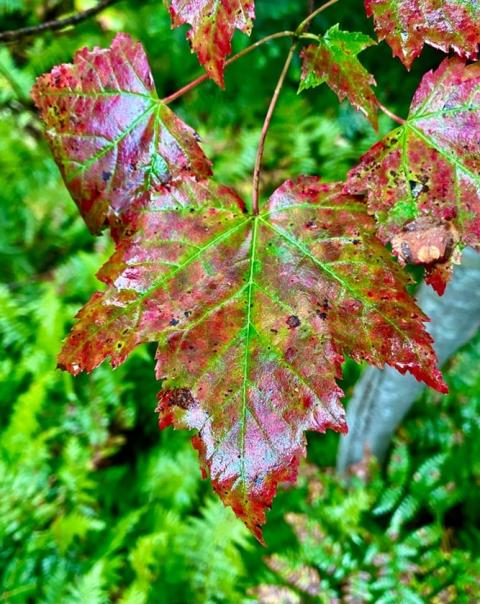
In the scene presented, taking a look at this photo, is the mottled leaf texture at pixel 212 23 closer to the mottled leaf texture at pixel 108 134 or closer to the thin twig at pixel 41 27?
the mottled leaf texture at pixel 108 134

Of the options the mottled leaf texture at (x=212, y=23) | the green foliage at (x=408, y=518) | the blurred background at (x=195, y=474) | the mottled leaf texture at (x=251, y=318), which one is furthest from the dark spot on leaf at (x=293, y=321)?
the green foliage at (x=408, y=518)

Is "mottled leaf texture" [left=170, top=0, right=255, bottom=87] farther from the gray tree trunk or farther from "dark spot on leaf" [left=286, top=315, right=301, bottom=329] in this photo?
the gray tree trunk

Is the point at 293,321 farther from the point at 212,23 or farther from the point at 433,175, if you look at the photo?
the point at 212,23

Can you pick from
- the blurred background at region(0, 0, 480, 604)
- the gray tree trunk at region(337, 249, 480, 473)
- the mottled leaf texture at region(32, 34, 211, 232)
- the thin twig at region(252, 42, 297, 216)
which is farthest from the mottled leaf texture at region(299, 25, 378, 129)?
the blurred background at region(0, 0, 480, 604)

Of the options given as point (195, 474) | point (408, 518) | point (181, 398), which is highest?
point (181, 398)

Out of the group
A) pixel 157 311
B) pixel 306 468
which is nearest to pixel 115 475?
pixel 306 468

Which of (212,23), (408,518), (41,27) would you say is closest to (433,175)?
(212,23)
